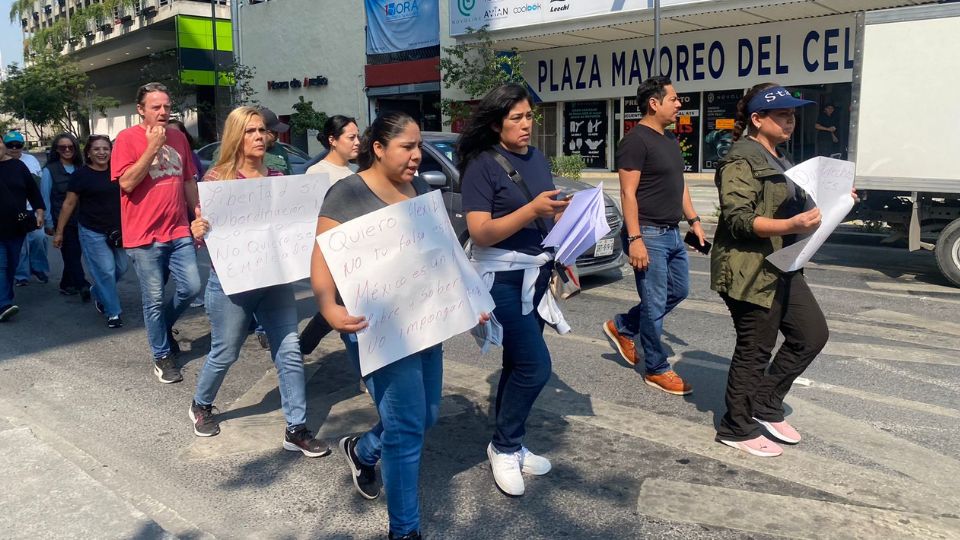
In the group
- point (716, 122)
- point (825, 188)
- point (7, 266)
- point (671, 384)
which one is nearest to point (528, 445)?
point (671, 384)

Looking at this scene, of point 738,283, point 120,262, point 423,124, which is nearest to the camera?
point 738,283

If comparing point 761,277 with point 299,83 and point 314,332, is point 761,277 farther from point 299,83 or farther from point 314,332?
point 299,83

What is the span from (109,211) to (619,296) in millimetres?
4671

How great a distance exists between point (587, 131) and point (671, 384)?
19.6 m

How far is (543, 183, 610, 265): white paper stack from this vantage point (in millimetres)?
3449

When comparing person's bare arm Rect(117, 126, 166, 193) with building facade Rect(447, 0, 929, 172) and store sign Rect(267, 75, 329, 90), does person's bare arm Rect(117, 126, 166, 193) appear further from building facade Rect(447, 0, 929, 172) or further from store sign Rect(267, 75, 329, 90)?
store sign Rect(267, 75, 329, 90)

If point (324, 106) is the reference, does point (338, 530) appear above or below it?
below

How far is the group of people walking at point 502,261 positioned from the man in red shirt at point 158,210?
0.01m

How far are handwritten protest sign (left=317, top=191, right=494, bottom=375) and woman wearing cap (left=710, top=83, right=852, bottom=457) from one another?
4.82 ft

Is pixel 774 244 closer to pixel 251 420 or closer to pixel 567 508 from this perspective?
pixel 567 508

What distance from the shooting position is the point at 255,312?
429cm

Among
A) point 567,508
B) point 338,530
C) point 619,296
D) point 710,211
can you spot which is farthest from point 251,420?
point 710,211

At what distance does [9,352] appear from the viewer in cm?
633

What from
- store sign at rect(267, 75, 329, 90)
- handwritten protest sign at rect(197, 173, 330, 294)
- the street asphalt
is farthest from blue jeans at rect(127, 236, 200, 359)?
store sign at rect(267, 75, 329, 90)
